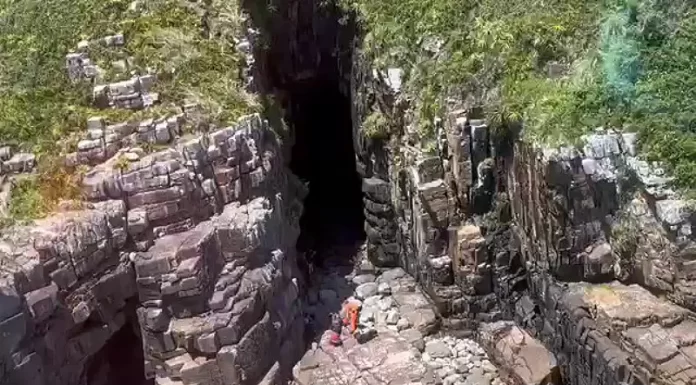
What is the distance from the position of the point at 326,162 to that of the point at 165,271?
9915mm

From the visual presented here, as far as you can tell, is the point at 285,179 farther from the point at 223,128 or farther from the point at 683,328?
the point at 683,328

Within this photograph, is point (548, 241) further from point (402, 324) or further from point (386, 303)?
point (386, 303)

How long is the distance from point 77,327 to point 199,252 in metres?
2.07

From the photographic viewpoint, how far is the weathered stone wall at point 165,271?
12852 millimetres

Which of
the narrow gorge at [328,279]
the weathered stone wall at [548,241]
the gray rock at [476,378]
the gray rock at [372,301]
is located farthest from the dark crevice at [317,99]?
the gray rock at [476,378]

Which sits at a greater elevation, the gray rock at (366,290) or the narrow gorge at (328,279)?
the narrow gorge at (328,279)

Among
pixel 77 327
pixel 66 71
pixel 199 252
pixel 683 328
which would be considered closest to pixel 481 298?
pixel 683 328

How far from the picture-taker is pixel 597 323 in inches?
548

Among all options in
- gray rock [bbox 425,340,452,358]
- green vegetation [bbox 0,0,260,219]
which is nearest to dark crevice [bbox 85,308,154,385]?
green vegetation [bbox 0,0,260,219]

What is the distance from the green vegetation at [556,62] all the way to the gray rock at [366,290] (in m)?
3.56

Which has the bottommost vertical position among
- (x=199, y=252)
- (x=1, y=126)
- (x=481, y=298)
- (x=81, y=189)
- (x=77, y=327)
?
(x=481, y=298)

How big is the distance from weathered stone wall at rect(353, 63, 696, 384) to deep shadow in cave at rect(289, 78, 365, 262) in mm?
2608

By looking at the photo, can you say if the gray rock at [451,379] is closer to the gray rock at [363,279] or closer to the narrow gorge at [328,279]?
the narrow gorge at [328,279]

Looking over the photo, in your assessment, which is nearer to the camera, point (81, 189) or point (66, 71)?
point (81, 189)
